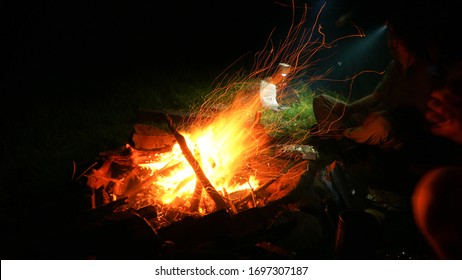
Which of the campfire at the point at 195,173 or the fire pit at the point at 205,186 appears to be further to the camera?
the campfire at the point at 195,173

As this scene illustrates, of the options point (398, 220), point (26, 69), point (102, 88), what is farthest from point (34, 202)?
point (26, 69)

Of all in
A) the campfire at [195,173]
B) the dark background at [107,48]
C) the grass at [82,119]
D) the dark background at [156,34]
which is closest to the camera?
the campfire at [195,173]

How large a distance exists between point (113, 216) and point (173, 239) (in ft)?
2.20

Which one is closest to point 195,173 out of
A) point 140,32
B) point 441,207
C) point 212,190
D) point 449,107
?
point 212,190

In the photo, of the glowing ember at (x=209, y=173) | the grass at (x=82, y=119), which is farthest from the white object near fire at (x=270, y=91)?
the glowing ember at (x=209, y=173)

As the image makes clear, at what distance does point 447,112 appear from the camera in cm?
209

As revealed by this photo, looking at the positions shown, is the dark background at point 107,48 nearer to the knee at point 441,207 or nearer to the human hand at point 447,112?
the human hand at point 447,112

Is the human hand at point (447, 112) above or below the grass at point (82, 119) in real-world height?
below

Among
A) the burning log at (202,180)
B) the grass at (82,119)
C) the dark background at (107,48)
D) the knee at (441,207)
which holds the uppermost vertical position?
the dark background at (107,48)

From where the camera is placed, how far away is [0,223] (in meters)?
3.41

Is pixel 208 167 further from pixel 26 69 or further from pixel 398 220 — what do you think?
pixel 26 69

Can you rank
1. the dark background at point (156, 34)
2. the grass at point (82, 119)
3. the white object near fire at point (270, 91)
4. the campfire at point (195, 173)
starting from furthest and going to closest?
the dark background at point (156, 34)
the white object near fire at point (270, 91)
the grass at point (82, 119)
the campfire at point (195, 173)

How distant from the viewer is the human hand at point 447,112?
6.63 ft

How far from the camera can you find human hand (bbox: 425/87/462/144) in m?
2.02
